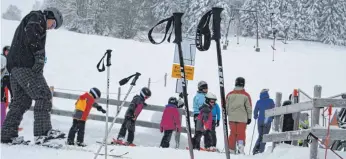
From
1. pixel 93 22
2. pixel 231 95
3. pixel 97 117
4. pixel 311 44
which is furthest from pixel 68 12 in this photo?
pixel 231 95

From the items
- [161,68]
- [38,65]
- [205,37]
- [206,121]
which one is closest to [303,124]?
[206,121]

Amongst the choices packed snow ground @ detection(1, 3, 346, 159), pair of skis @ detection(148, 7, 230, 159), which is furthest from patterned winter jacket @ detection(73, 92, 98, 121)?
packed snow ground @ detection(1, 3, 346, 159)

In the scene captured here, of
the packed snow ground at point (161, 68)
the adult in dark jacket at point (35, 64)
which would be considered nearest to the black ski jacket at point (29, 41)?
the adult in dark jacket at point (35, 64)

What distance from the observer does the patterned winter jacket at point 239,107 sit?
9.32m

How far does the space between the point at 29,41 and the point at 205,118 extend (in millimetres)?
4942

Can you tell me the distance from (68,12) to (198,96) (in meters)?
51.1

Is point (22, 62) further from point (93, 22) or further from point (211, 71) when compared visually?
point (93, 22)

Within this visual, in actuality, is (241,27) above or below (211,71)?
above

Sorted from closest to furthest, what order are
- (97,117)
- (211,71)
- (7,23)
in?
1. (97,117)
2. (211,71)
3. (7,23)

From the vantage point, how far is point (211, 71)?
101ft

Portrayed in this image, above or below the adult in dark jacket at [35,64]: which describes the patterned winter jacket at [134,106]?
below

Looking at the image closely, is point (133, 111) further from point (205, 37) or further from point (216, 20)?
point (216, 20)

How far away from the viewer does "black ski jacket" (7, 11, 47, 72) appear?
574 cm

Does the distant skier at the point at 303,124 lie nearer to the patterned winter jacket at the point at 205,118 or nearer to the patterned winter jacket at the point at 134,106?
the patterned winter jacket at the point at 205,118
